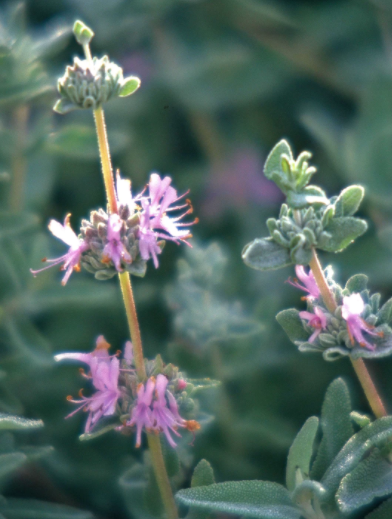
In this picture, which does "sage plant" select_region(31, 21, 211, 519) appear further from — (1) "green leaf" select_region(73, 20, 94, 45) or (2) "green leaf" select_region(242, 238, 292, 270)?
(2) "green leaf" select_region(242, 238, 292, 270)

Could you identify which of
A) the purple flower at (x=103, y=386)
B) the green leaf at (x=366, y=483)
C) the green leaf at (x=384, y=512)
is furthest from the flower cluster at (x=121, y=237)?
the green leaf at (x=384, y=512)

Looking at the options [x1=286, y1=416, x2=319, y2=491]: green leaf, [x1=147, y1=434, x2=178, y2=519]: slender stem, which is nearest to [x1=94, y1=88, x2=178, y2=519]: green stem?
[x1=147, y1=434, x2=178, y2=519]: slender stem

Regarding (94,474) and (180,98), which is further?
(180,98)

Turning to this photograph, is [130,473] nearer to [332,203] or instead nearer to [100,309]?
[332,203]

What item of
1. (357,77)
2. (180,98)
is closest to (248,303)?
(180,98)

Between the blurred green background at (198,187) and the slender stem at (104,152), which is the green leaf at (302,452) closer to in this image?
the blurred green background at (198,187)

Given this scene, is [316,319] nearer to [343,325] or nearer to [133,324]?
[343,325]
